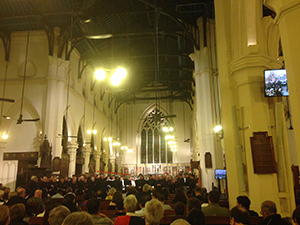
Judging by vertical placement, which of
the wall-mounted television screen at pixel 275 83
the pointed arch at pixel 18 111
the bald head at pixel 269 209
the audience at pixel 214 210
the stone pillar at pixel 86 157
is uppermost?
the pointed arch at pixel 18 111

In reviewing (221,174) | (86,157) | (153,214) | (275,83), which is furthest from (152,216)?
(86,157)

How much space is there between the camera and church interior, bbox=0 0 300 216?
5004mm

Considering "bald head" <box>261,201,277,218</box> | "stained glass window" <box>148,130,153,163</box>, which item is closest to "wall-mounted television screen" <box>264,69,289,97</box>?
"bald head" <box>261,201,277,218</box>

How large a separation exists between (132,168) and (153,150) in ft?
9.31

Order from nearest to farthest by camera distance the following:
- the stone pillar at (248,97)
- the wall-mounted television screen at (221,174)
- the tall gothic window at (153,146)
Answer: the stone pillar at (248,97) → the wall-mounted television screen at (221,174) → the tall gothic window at (153,146)

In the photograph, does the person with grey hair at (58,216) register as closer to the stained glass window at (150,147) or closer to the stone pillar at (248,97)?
the stone pillar at (248,97)

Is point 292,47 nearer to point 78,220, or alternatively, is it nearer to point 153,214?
point 153,214

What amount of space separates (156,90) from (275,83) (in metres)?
11.6

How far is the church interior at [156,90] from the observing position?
5004 millimetres

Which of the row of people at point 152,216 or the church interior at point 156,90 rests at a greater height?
the church interior at point 156,90

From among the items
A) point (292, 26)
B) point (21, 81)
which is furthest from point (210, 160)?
point (21, 81)

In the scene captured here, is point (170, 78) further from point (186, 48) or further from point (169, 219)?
point (169, 219)

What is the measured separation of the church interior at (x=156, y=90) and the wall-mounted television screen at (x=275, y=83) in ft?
0.06

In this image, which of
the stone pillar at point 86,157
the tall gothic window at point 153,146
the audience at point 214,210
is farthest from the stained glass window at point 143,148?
the audience at point 214,210
